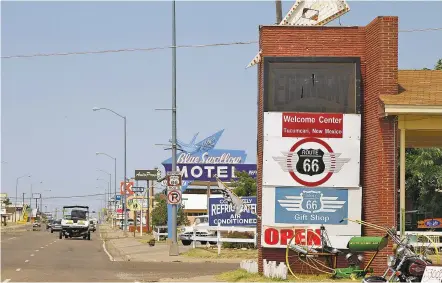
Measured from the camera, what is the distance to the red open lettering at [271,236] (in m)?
20.4

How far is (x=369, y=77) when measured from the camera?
67.4 ft

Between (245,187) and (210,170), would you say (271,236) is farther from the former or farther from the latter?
(210,170)

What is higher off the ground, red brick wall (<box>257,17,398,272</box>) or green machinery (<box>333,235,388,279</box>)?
red brick wall (<box>257,17,398,272</box>)

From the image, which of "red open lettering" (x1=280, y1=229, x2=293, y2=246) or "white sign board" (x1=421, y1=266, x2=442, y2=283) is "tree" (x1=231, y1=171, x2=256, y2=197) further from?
"white sign board" (x1=421, y1=266, x2=442, y2=283)

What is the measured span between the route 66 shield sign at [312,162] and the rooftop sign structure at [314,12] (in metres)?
3.14

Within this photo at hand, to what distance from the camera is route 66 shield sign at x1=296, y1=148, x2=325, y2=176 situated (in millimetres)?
20344

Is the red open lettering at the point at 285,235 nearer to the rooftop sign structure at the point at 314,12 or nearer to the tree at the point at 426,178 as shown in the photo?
the rooftop sign structure at the point at 314,12

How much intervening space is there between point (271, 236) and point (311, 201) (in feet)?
4.20

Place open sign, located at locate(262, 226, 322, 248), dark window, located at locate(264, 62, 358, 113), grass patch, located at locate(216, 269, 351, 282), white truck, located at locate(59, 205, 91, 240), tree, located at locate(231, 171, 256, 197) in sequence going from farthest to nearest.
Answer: white truck, located at locate(59, 205, 91, 240) → tree, located at locate(231, 171, 256, 197) → dark window, located at locate(264, 62, 358, 113) → open sign, located at locate(262, 226, 322, 248) → grass patch, located at locate(216, 269, 351, 282)

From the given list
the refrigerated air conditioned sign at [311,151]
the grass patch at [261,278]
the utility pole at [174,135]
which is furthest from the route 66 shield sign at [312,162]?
the utility pole at [174,135]

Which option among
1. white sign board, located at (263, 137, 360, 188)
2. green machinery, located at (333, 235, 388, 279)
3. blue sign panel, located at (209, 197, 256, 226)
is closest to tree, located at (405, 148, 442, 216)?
blue sign panel, located at (209, 197, 256, 226)

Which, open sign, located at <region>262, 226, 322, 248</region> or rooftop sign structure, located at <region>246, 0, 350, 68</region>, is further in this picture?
rooftop sign structure, located at <region>246, 0, 350, 68</region>

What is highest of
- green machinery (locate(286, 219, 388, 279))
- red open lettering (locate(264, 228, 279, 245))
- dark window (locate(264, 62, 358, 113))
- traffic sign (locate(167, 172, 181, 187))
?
dark window (locate(264, 62, 358, 113))

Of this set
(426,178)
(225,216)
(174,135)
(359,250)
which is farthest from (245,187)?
(359,250)
